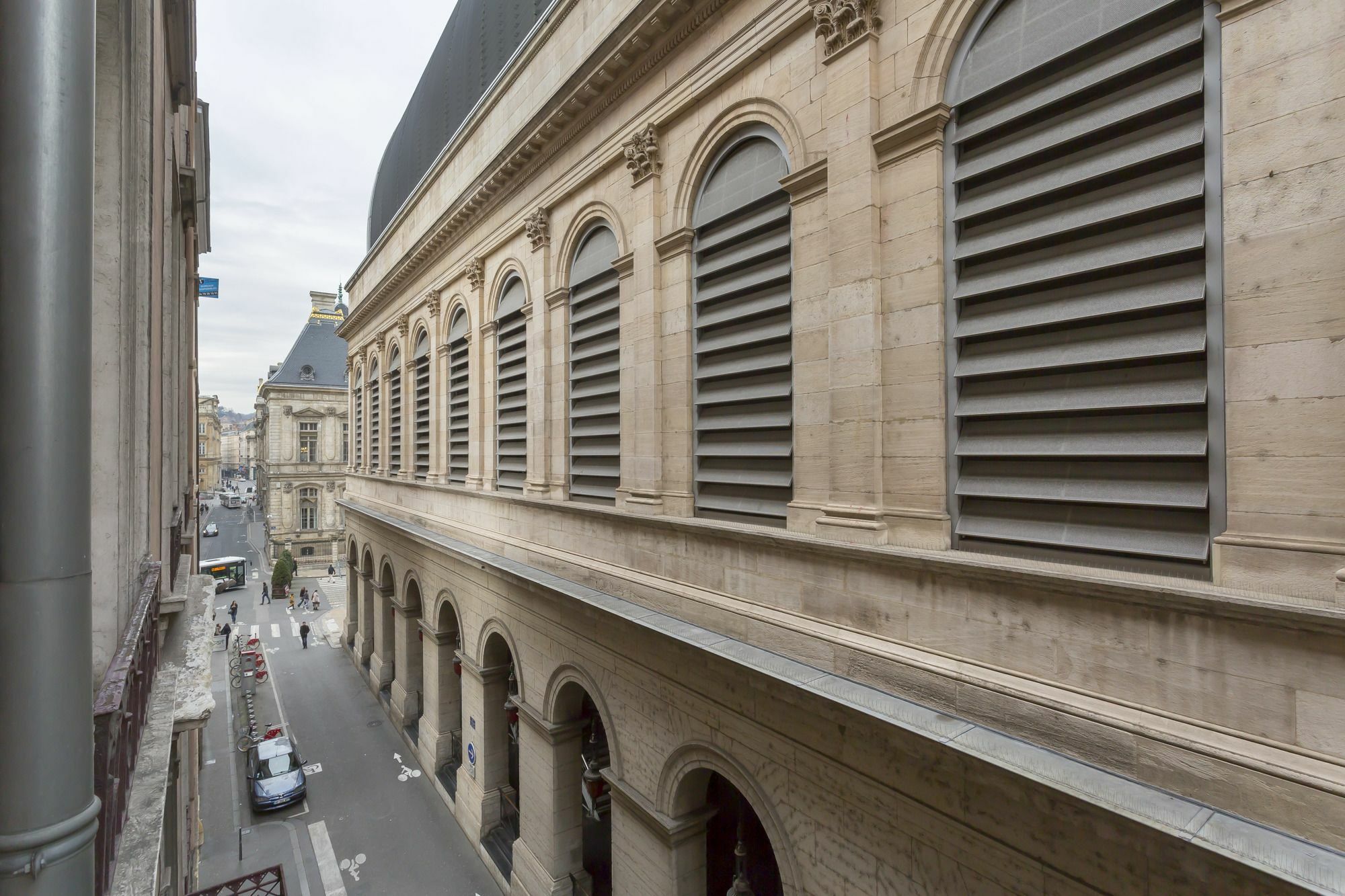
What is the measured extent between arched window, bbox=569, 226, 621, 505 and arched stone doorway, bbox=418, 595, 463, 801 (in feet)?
28.4

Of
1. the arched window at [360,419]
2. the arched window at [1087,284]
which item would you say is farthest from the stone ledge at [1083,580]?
the arched window at [360,419]

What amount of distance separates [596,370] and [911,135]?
6877 millimetres

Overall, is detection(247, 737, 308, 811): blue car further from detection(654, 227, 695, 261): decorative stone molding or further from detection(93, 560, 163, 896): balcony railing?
detection(654, 227, 695, 261): decorative stone molding

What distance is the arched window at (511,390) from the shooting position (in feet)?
48.9

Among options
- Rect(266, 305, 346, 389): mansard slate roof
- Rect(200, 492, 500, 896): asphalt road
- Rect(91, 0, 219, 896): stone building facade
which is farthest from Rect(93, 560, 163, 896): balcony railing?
Rect(266, 305, 346, 389): mansard slate roof

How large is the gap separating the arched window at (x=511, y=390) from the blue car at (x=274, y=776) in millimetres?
11039

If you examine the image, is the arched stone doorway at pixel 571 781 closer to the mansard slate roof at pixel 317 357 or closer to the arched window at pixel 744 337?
the arched window at pixel 744 337

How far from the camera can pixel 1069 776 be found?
197 inches

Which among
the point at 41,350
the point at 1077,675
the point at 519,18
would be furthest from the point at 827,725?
the point at 519,18

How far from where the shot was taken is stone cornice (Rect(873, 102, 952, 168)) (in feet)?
21.5

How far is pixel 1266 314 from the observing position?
181 inches

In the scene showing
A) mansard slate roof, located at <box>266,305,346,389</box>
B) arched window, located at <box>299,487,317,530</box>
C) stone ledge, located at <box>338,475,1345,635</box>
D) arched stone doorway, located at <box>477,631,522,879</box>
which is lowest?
arched stone doorway, located at <box>477,631,522,879</box>

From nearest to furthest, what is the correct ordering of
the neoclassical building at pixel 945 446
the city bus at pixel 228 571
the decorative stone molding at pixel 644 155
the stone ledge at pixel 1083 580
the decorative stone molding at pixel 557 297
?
1. the stone ledge at pixel 1083 580
2. the neoclassical building at pixel 945 446
3. the decorative stone molding at pixel 644 155
4. the decorative stone molding at pixel 557 297
5. the city bus at pixel 228 571

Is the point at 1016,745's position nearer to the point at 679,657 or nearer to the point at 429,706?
the point at 679,657
